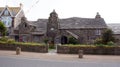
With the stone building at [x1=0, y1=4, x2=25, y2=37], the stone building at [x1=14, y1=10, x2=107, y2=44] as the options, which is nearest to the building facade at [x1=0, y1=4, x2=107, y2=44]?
the stone building at [x1=14, y1=10, x2=107, y2=44]

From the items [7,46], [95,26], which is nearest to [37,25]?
[95,26]

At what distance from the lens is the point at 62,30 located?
53125mm

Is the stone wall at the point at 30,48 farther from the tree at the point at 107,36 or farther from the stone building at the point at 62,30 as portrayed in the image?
the stone building at the point at 62,30

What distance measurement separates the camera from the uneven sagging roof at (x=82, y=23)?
175ft

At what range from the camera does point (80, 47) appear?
33.5 m

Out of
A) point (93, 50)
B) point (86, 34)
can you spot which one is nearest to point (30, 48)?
point (93, 50)

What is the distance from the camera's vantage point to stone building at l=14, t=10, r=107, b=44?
52.7 m

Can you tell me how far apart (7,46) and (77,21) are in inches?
931

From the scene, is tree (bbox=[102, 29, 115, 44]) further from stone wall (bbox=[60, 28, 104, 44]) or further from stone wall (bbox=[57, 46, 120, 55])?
stone wall (bbox=[60, 28, 104, 44])

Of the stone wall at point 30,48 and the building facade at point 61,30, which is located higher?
the building facade at point 61,30

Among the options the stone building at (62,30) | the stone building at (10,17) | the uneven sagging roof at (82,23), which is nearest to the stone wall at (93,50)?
the stone building at (62,30)

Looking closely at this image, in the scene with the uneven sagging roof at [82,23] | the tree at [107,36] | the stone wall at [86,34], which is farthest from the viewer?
the uneven sagging roof at [82,23]

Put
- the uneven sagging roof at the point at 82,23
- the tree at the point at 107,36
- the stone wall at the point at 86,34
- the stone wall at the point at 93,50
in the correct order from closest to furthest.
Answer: the stone wall at the point at 93,50, the tree at the point at 107,36, the stone wall at the point at 86,34, the uneven sagging roof at the point at 82,23

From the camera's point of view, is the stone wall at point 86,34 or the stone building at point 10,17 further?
the stone building at point 10,17
